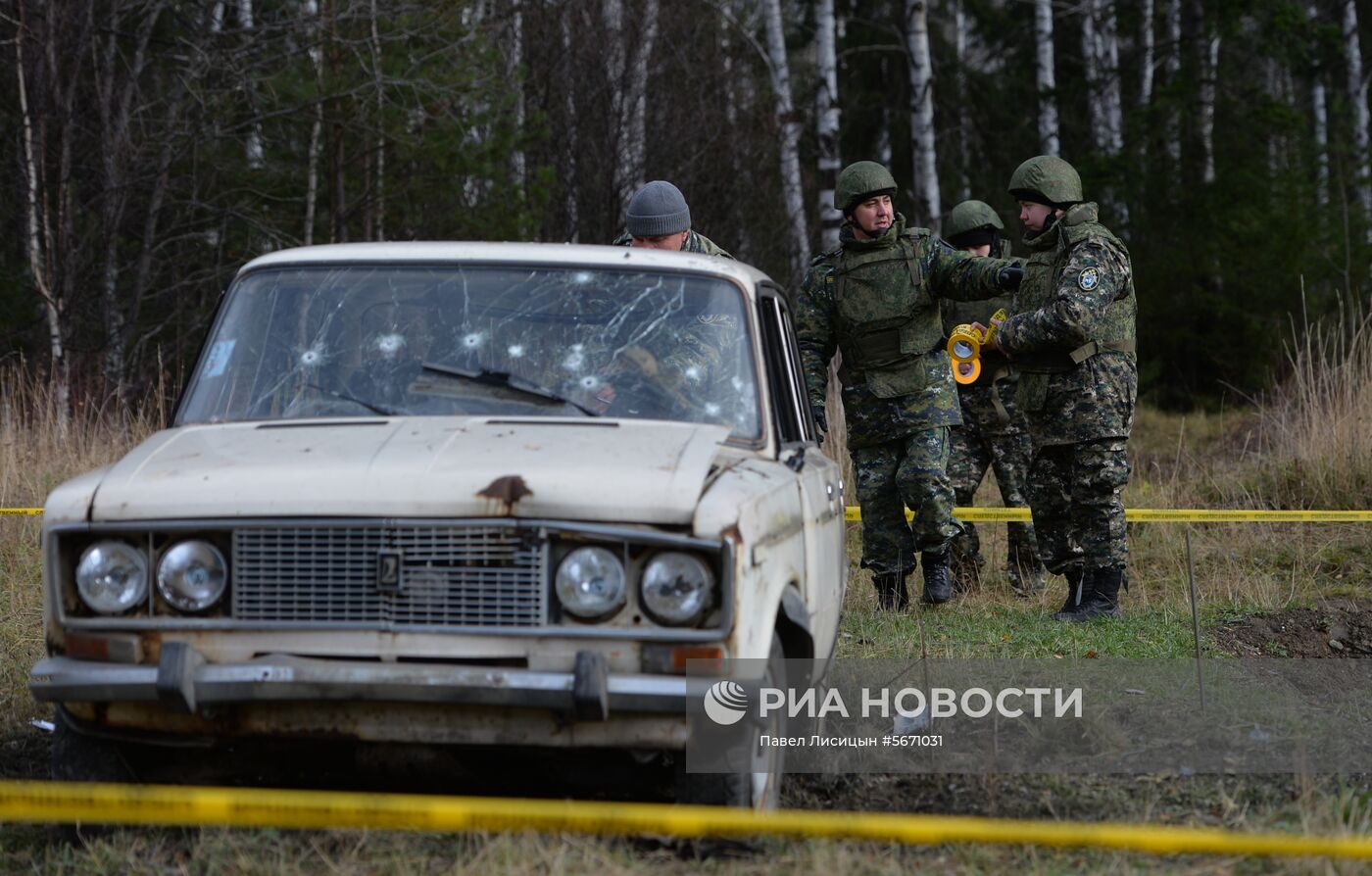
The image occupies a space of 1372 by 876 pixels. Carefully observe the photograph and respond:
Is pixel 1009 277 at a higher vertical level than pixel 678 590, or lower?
higher

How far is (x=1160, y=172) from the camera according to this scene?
21.8 meters

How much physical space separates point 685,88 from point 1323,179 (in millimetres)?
8394

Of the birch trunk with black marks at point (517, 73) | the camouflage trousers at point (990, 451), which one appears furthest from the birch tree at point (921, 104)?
the camouflage trousers at point (990, 451)

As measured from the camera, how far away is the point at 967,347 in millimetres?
7648

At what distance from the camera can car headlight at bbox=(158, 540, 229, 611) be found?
145 inches

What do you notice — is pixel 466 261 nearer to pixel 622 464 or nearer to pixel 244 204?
pixel 622 464

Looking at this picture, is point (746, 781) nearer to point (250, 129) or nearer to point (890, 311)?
→ point (890, 311)

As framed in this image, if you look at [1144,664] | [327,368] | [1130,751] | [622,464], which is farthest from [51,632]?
[1144,664]

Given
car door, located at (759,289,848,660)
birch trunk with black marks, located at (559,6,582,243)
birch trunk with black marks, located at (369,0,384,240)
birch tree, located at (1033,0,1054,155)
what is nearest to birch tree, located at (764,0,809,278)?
birch trunk with black marks, located at (559,6,582,243)

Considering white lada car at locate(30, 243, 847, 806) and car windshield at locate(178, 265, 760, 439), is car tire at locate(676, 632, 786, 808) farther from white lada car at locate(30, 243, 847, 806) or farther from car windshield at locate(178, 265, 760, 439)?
car windshield at locate(178, 265, 760, 439)

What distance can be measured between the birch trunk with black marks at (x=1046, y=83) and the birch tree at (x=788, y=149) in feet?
14.3

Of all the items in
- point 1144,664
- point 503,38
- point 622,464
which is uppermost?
point 503,38

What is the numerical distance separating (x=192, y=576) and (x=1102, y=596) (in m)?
4.78

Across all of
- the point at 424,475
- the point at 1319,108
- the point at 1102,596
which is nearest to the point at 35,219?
the point at 1102,596
